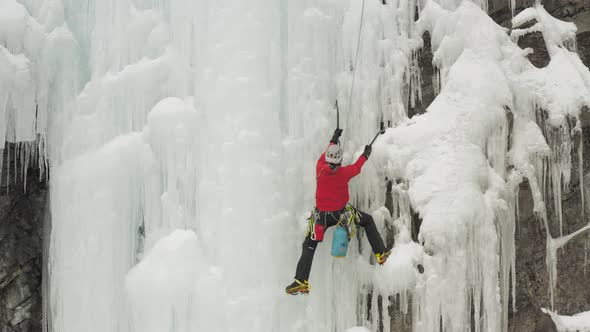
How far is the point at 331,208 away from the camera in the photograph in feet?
15.9

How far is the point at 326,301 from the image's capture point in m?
5.18

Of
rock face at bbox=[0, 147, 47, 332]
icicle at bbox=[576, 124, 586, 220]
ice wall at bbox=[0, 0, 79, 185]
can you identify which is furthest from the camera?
rock face at bbox=[0, 147, 47, 332]

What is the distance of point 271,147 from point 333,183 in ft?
2.46

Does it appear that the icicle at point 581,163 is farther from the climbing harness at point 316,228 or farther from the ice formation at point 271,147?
the climbing harness at point 316,228

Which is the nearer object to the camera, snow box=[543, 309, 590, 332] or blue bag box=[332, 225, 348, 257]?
blue bag box=[332, 225, 348, 257]

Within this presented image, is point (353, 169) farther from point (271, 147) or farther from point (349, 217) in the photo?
A: point (271, 147)

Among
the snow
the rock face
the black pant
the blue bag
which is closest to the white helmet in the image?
the black pant

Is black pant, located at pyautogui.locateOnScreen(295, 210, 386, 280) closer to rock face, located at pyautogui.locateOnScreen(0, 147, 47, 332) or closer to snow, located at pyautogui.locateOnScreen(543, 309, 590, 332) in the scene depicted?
A: snow, located at pyautogui.locateOnScreen(543, 309, 590, 332)

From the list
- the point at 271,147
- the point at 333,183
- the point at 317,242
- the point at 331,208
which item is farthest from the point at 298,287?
the point at 271,147

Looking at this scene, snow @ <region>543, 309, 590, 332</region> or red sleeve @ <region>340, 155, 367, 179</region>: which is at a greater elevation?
red sleeve @ <region>340, 155, 367, 179</region>

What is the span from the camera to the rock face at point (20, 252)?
21.1 ft

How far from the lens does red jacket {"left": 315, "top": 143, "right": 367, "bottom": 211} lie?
4785mm

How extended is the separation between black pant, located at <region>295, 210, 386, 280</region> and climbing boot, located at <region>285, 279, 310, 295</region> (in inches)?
1.5

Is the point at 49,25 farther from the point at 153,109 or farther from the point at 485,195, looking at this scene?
the point at 485,195
